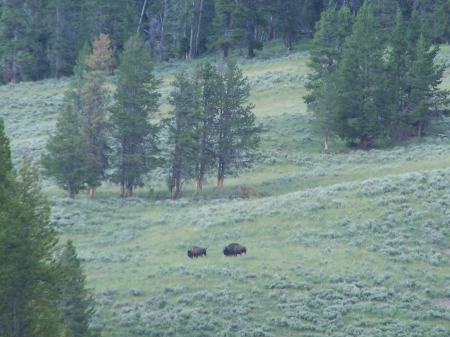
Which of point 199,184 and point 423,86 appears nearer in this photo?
point 199,184

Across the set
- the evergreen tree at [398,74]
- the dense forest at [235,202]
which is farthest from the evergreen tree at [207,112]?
the evergreen tree at [398,74]

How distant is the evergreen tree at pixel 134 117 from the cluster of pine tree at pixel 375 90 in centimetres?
1400

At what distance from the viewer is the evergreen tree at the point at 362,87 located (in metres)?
49.3

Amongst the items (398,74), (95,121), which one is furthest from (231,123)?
(398,74)

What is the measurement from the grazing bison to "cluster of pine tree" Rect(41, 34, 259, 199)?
1181 centimetres

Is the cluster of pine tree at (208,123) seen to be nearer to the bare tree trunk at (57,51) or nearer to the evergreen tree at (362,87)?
the evergreen tree at (362,87)

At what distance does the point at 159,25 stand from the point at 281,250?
61060mm

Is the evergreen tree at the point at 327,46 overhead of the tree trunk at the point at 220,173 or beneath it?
Result: overhead

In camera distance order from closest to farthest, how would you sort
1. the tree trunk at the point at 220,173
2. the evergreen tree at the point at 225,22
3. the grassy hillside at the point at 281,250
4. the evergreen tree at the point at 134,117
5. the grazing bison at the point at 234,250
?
the grassy hillside at the point at 281,250 → the grazing bison at the point at 234,250 → the evergreen tree at the point at 134,117 → the tree trunk at the point at 220,173 → the evergreen tree at the point at 225,22

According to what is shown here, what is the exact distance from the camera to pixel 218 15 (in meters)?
74.2

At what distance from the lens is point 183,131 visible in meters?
41.6

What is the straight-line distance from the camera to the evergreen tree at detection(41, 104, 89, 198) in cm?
4000

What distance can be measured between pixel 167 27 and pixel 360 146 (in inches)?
1682

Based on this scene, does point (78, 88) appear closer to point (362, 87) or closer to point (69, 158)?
point (69, 158)
